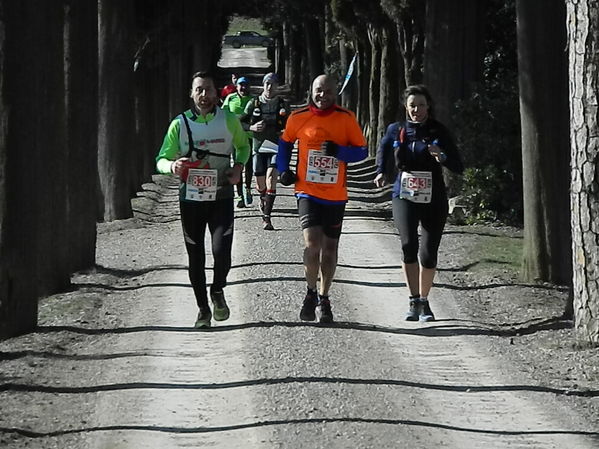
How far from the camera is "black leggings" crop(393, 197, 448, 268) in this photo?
12164mm

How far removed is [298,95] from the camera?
7444 cm

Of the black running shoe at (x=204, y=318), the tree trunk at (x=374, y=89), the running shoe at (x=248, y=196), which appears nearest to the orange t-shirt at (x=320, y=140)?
the black running shoe at (x=204, y=318)

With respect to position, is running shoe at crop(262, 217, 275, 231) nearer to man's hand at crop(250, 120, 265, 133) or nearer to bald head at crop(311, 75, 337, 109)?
man's hand at crop(250, 120, 265, 133)

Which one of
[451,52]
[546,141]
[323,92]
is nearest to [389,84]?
[451,52]

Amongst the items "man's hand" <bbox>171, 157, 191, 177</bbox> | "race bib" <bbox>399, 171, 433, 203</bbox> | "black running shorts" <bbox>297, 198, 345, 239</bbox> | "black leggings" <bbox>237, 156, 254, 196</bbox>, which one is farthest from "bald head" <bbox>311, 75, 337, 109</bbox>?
"black leggings" <bbox>237, 156, 254, 196</bbox>

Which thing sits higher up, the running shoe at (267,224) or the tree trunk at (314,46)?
the tree trunk at (314,46)

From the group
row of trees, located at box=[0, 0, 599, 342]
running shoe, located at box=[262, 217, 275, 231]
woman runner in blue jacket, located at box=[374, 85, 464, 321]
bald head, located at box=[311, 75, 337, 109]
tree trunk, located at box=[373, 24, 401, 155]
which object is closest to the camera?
bald head, located at box=[311, 75, 337, 109]

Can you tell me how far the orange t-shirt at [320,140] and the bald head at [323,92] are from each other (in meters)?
0.12

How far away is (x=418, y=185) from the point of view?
39.5 feet

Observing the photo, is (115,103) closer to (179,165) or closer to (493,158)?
(493,158)

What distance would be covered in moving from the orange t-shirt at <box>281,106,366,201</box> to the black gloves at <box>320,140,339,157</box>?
5cm

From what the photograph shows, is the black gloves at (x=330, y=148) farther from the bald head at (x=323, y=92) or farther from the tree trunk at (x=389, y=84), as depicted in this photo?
the tree trunk at (x=389, y=84)

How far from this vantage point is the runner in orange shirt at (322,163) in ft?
38.6

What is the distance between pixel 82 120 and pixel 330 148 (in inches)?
259
